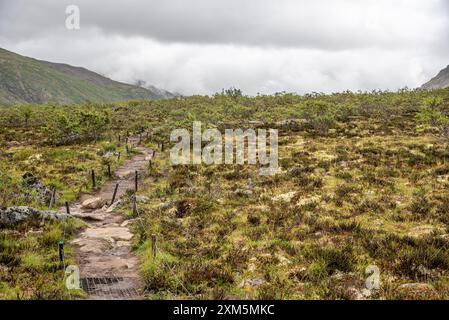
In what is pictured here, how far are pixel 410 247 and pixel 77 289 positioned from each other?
9.48 meters

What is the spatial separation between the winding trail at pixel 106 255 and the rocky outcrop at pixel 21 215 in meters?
1.42

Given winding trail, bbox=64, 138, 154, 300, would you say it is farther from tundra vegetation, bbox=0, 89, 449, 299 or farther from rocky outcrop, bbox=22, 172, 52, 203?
rocky outcrop, bbox=22, 172, 52, 203

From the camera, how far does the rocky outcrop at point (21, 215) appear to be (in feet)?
47.1

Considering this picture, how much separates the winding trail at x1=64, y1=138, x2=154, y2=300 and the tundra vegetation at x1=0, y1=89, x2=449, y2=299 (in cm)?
48

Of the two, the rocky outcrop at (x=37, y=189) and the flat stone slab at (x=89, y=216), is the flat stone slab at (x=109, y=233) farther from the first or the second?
the rocky outcrop at (x=37, y=189)

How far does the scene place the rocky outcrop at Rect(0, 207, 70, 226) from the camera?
14.4 m

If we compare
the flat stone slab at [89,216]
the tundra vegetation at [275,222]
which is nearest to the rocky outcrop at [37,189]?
the tundra vegetation at [275,222]

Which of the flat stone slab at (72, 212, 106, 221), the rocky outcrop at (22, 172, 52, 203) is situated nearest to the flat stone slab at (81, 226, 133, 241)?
the flat stone slab at (72, 212, 106, 221)

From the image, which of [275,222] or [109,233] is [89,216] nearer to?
[109,233]

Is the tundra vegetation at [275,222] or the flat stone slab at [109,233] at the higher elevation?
the tundra vegetation at [275,222]

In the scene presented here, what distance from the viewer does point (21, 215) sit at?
14828 mm

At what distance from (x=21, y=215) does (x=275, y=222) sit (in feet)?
32.0

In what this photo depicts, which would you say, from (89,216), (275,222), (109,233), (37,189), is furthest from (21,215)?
(275,222)
